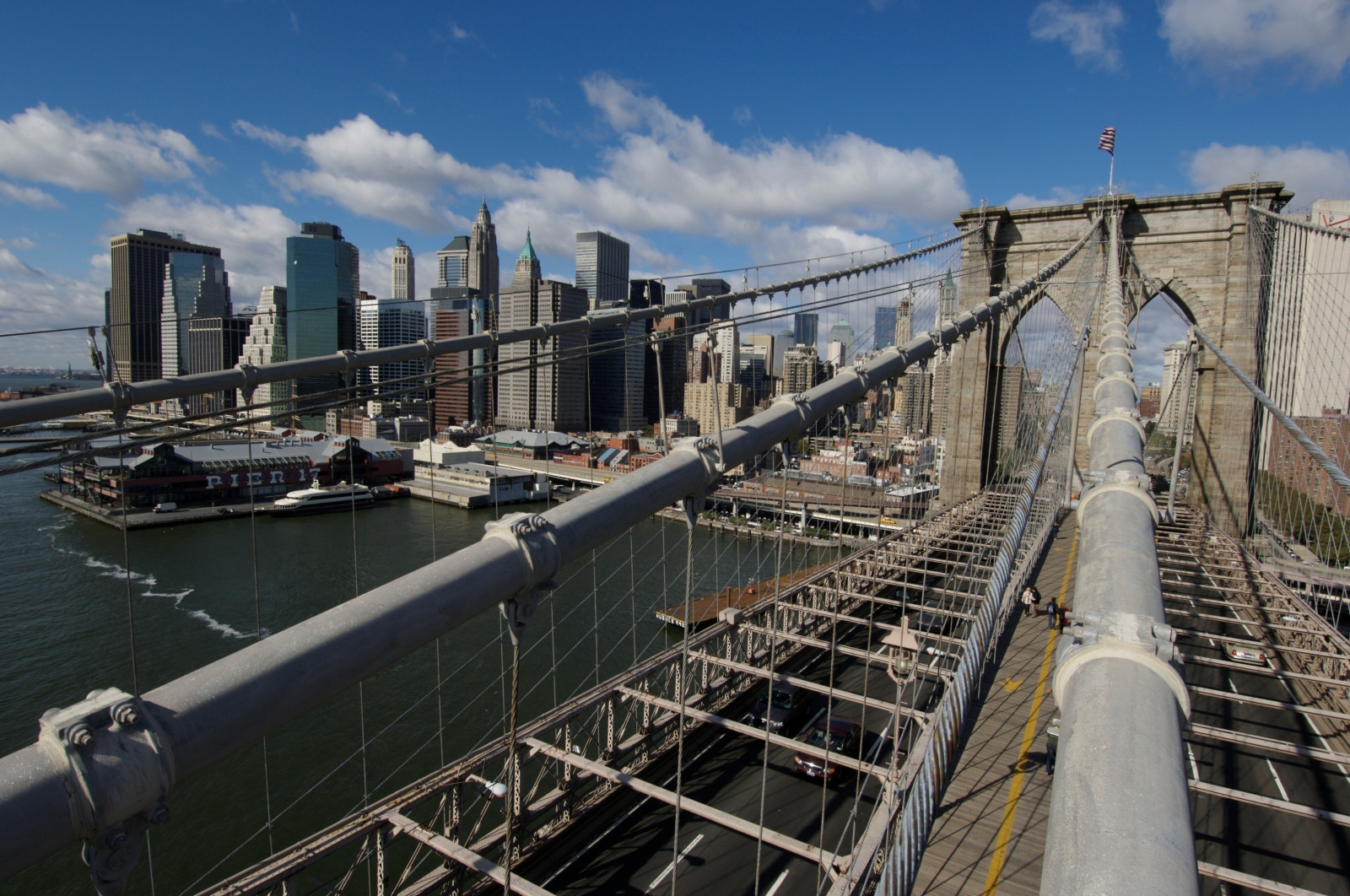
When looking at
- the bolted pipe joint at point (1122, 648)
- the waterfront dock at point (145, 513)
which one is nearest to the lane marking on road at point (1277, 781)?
the bolted pipe joint at point (1122, 648)

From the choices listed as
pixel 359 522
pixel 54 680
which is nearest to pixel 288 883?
pixel 54 680

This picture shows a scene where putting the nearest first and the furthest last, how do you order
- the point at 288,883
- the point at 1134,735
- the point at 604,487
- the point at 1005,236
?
1. the point at 1134,735
2. the point at 604,487
3. the point at 288,883
4. the point at 1005,236

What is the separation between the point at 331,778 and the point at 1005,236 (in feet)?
45.7

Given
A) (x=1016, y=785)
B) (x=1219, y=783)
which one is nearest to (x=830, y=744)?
(x=1016, y=785)

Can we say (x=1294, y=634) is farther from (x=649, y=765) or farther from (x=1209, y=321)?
(x=649, y=765)

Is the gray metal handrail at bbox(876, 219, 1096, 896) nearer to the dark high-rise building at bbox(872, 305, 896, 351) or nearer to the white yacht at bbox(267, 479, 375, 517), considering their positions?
the dark high-rise building at bbox(872, 305, 896, 351)

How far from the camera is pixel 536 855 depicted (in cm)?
483

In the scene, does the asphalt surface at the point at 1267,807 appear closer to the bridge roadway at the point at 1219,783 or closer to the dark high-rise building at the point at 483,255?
the bridge roadway at the point at 1219,783

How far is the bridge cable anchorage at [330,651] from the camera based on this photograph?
1038 mm

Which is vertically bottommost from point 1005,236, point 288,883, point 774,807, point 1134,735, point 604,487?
point 774,807

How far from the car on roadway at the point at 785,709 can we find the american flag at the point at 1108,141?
11748 mm

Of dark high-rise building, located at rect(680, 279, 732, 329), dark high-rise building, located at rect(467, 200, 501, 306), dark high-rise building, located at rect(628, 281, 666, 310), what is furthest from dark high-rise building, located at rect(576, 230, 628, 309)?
dark high-rise building, located at rect(467, 200, 501, 306)

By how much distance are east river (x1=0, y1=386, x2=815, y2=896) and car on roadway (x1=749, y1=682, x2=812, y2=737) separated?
1.54 metres

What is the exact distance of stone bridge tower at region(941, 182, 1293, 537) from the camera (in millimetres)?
11297
